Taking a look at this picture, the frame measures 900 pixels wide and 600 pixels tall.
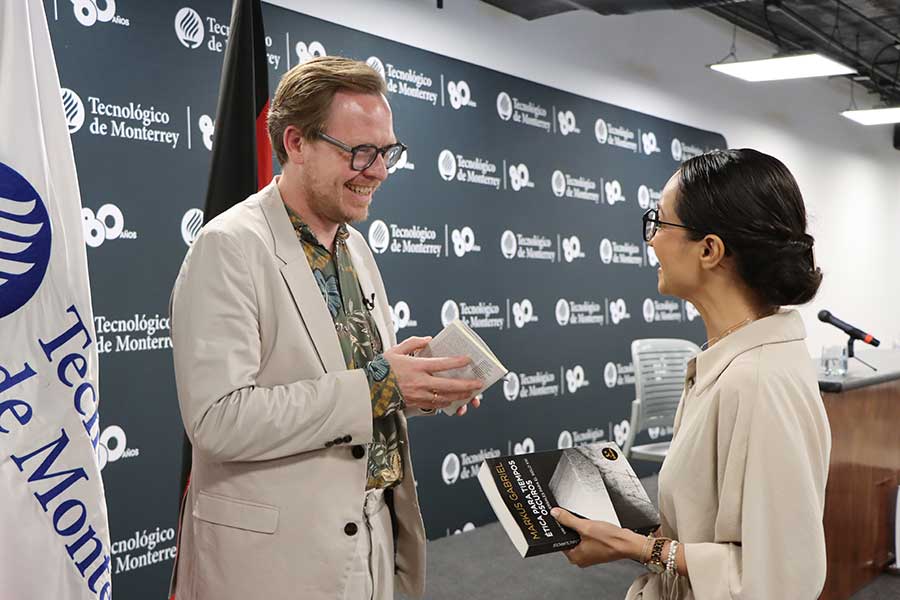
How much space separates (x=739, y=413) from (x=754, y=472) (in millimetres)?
97

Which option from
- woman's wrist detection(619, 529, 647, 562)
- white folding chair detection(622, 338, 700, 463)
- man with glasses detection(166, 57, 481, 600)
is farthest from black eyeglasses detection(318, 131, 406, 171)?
white folding chair detection(622, 338, 700, 463)

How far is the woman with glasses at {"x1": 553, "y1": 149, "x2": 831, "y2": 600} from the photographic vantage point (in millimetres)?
1312

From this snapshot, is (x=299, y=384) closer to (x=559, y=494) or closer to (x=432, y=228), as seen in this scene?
(x=559, y=494)

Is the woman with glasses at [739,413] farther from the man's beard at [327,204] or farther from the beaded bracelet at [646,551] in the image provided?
the man's beard at [327,204]

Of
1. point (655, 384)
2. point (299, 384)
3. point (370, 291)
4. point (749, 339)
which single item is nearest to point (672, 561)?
point (749, 339)

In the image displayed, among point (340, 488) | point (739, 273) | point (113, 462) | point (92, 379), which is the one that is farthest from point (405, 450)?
point (113, 462)

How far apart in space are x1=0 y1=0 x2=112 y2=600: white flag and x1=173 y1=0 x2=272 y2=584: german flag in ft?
2.44

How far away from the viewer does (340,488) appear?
1.64 metres

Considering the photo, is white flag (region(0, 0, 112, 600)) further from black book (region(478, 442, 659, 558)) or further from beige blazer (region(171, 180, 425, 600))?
black book (region(478, 442, 659, 558))

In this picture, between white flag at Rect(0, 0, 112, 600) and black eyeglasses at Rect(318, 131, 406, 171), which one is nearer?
white flag at Rect(0, 0, 112, 600)

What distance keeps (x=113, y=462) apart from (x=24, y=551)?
178cm

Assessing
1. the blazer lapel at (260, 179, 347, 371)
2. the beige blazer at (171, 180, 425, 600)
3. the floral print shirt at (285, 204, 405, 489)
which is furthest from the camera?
the floral print shirt at (285, 204, 405, 489)

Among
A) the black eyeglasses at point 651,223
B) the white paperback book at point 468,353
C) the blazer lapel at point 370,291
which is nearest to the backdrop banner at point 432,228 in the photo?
the blazer lapel at point 370,291

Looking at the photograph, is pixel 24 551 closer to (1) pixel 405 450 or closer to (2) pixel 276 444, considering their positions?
(2) pixel 276 444
